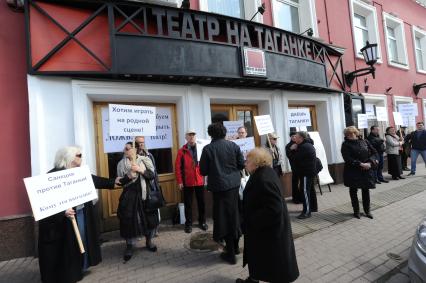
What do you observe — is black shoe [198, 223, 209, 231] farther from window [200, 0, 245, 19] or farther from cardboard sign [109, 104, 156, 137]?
window [200, 0, 245, 19]

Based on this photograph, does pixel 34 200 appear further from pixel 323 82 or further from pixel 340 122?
pixel 340 122

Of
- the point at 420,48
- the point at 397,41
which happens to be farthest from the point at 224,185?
the point at 420,48

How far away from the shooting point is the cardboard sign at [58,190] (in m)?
2.68

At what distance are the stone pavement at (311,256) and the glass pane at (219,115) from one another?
275 centimetres

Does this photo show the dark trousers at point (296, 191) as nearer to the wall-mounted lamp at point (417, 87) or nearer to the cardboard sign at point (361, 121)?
the cardboard sign at point (361, 121)

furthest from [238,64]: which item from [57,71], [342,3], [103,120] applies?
[342,3]

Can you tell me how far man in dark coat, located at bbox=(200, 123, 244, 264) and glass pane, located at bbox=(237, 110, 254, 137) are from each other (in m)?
3.45

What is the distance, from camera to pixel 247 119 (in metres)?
7.30

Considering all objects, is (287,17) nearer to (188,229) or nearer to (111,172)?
(111,172)

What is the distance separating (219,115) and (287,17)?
4.24m

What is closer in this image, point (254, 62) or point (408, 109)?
point (254, 62)

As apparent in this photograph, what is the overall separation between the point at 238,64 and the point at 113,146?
3.05 meters

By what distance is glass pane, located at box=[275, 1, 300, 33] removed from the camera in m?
8.24

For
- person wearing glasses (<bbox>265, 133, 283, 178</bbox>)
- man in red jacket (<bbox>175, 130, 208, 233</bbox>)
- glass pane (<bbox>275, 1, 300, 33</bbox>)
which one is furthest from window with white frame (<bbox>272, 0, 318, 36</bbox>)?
man in red jacket (<bbox>175, 130, 208, 233</bbox>)
